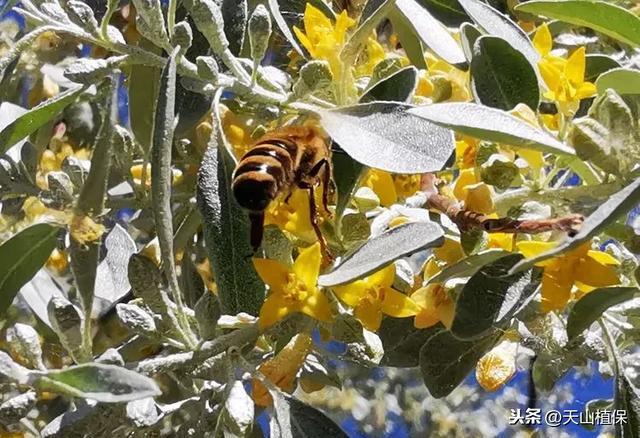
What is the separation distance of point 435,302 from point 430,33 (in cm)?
39

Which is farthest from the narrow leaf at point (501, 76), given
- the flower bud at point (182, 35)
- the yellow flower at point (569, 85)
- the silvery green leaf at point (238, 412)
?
the silvery green leaf at point (238, 412)

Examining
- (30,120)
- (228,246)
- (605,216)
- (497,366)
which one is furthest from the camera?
(497,366)

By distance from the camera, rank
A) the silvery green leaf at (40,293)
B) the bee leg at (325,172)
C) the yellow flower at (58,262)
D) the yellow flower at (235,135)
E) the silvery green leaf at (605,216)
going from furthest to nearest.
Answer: the yellow flower at (58,262), the silvery green leaf at (40,293), the yellow flower at (235,135), the bee leg at (325,172), the silvery green leaf at (605,216)

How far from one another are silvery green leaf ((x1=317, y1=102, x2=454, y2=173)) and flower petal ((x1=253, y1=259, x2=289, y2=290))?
0.17 metres

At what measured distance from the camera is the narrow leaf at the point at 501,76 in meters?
1.13

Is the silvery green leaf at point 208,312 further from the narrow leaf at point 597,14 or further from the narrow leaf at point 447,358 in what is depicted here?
the narrow leaf at point 597,14

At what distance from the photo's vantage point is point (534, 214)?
1068mm

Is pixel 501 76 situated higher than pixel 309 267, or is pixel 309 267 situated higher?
pixel 501 76

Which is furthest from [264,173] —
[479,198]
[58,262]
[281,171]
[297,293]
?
[58,262]

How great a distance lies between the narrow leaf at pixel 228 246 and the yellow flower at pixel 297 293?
0.03m

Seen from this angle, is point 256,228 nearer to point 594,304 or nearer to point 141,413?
point 141,413

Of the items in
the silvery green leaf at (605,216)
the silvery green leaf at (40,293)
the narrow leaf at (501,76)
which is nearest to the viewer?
the silvery green leaf at (605,216)

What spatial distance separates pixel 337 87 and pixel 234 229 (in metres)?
0.26

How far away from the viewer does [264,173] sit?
1090 millimetres
